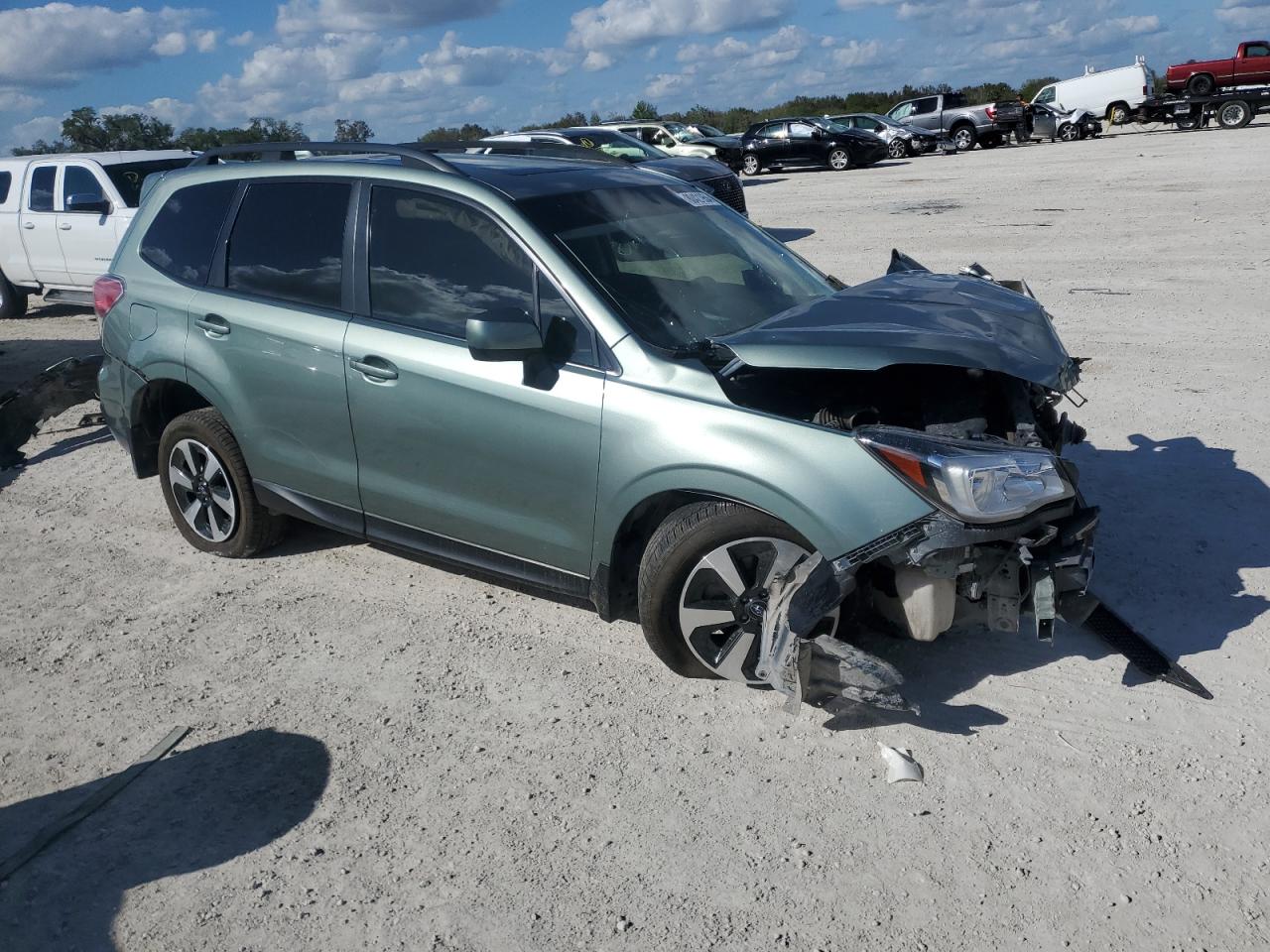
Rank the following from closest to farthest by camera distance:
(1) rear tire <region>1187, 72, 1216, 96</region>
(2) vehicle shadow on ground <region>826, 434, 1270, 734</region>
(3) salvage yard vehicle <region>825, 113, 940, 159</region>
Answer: (2) vehicle shadow on ground <region>826, 434, 1270, 734</region> → (1) rear tire <region>1187, 72, 1216, 96</region> → (3) salvage yard vehicle <region>825, 113, 940, 159</region>

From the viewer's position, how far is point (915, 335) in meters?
3.90

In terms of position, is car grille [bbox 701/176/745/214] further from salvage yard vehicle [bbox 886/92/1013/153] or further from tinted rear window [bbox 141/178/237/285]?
salvage yard vehicle [bbox 886/92/1013/153]

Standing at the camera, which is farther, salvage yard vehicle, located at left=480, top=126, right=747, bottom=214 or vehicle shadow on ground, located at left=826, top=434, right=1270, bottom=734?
salvage yard vehicle, located at left=480, top=126, right=747, bottom=214

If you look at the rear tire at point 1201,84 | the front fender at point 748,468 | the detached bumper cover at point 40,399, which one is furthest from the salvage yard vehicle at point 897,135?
the front fender at point 748,468

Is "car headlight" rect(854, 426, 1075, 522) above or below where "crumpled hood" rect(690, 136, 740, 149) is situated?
above

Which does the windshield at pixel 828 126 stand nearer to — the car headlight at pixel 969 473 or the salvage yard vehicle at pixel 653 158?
the salvage yard vehicle at pixel 653 158

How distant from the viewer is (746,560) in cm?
400

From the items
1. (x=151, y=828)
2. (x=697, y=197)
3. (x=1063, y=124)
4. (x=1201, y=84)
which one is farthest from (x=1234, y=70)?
(x=151, y=828)

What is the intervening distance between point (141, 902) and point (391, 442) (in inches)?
79.4

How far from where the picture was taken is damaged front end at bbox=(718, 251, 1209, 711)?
143 inches

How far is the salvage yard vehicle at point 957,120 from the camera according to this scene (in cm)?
3691

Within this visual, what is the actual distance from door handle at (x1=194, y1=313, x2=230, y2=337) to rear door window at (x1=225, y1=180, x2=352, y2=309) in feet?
0.52

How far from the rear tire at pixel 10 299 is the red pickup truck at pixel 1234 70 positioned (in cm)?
3287

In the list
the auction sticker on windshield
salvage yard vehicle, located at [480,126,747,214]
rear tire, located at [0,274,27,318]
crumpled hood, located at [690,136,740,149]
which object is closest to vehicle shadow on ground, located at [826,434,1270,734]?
the auction sticker on windshield
